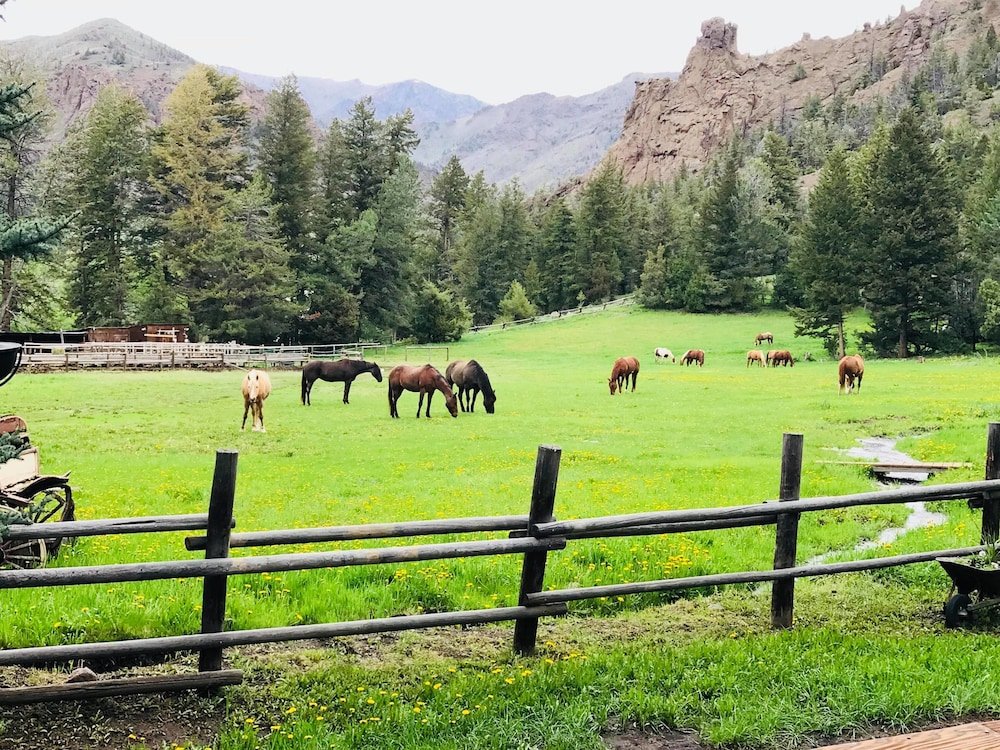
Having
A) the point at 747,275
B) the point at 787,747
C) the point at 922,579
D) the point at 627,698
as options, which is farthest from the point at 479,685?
the point at 747,275

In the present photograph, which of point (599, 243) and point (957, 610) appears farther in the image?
point (599, 243)

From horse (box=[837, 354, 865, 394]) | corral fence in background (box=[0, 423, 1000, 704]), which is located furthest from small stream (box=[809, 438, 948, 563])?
horse (box=[837, 354, 865, 394])

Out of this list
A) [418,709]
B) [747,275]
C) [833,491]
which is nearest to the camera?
[418,709]

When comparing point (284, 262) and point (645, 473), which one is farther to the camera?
point (284, 262)

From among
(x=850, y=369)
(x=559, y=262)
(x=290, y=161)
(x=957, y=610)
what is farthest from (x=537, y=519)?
(x=559, y=262)

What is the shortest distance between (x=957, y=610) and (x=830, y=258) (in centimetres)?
5409

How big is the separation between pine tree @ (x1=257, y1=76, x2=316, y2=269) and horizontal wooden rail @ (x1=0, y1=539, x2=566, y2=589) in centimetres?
6092

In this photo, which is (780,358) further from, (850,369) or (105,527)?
(105,527)

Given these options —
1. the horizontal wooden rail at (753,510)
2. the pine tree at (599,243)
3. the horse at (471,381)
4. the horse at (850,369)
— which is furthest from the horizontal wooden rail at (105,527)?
the pine tree at (599,243)

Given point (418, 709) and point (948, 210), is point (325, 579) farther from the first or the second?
point (948, 210)

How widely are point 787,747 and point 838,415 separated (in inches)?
824

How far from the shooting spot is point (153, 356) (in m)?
41.8

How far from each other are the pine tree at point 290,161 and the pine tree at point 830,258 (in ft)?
127

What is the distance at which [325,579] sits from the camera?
7.88 metres
